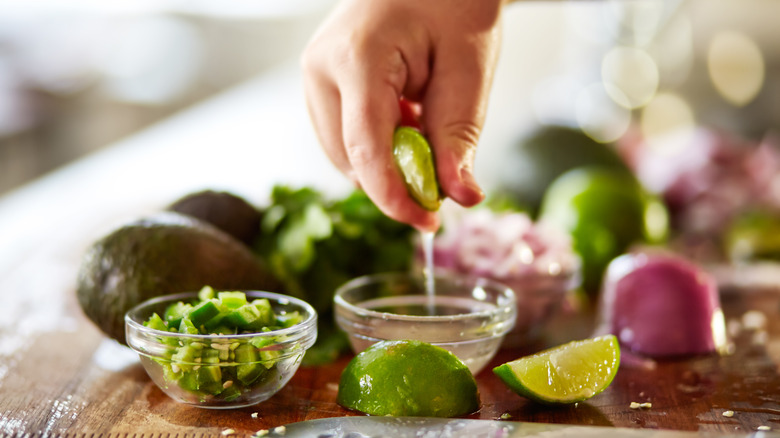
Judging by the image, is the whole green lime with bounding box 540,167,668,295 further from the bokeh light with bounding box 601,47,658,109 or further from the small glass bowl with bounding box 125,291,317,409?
the bokeh light with bounding box 601,47,658,109

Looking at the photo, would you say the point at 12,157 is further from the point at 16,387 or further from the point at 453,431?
the point at 453,431

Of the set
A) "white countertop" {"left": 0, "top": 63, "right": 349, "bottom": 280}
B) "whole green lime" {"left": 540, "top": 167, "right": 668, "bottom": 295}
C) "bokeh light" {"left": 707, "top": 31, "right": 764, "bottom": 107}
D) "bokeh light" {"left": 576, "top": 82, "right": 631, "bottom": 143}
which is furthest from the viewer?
"bokeh light" {"left": 707, "top": 31, "right": 764, "bottom": 107}

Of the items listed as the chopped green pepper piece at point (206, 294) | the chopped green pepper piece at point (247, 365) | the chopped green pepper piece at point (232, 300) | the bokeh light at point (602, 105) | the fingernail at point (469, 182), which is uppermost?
the fingernail at point (469, 182)

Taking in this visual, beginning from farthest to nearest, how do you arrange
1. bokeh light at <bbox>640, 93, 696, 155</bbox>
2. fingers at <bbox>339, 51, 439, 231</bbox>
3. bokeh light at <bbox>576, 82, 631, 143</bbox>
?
bokeh light at <bbox>640, 93, 696, 155</bbox> → bokeh light at <bbox>576, 82, 631, 143</bbox> → fingers at <bbox>339, 51, 439, 231</bbox>

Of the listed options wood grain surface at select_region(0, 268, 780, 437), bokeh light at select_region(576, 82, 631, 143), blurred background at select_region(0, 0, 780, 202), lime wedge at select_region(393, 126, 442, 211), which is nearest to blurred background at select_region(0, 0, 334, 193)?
blurred background at select_region(0, 0, 780, 202)

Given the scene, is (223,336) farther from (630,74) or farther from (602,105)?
(602,105)

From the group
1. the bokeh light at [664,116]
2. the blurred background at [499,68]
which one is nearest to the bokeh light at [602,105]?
the blurred background at [499,68]

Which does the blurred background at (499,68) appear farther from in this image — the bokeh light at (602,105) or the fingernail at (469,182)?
the fingernail at (469,182)

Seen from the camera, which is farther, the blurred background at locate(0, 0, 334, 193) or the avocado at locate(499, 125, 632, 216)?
the blurred background at locate(0, 0, 334, 193)
